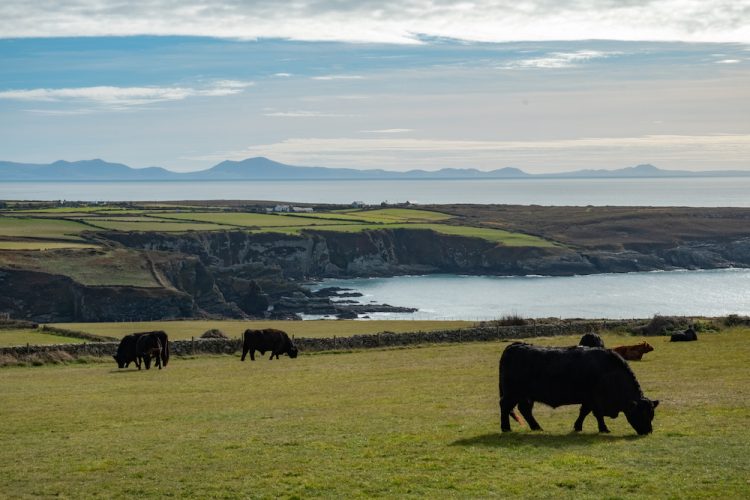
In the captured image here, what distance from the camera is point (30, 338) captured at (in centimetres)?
5066

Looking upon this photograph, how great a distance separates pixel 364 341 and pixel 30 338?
19.0 metres

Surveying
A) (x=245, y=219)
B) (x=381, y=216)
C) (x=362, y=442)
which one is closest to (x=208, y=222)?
(x=245, y=219)

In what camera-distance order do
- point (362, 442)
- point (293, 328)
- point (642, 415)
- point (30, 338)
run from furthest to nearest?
point (293, 328), point (30, 338), point (362, 442), point (642, 415)

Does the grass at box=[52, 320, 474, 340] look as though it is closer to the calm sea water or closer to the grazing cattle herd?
the calm sea water

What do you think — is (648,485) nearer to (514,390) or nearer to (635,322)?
(514,390)

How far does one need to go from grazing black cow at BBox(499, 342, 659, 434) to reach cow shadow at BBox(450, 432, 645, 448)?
368 millimetres

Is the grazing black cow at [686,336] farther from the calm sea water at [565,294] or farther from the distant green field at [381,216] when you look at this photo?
the distant green field at [381,216]

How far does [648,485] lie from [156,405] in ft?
52.7

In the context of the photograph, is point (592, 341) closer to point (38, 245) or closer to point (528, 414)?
point (528, 414)

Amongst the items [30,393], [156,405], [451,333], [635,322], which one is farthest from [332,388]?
[635,322]

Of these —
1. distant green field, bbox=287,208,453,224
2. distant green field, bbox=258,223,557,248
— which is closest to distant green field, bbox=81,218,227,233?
distant green field, bbox=258,223,557,248

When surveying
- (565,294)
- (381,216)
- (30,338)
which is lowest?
(565,294)

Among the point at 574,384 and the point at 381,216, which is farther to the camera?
the point at 381,216

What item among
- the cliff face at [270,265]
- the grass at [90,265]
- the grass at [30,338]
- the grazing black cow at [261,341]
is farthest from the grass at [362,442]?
the grass at [90,265]
